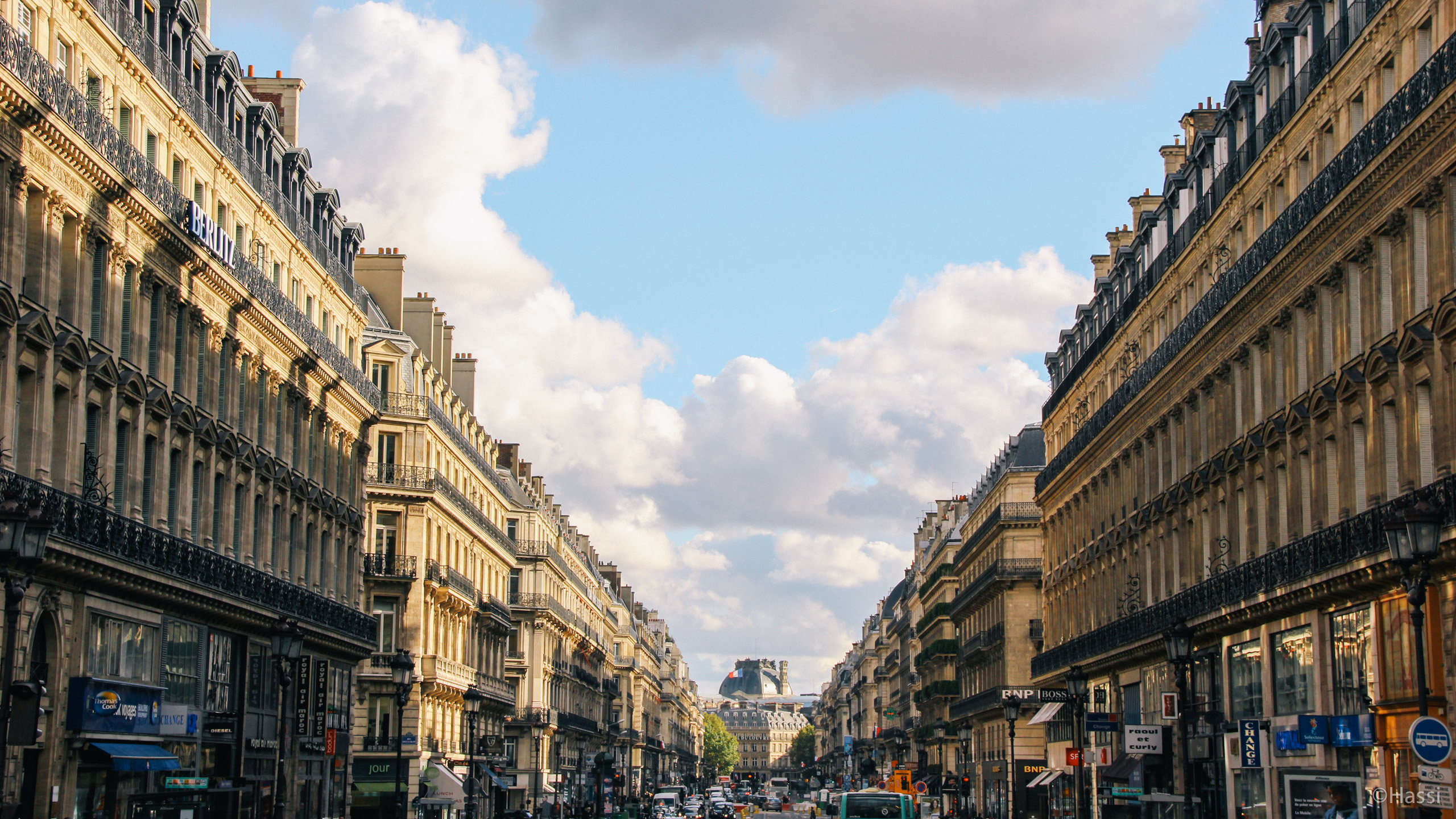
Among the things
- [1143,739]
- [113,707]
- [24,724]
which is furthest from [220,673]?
[1143,739]

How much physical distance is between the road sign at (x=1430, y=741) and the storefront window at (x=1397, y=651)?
1076cm

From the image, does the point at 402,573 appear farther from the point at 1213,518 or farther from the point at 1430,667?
the point at 1430,667

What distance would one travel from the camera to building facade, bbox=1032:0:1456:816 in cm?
3034

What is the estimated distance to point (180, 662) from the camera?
1497 inches

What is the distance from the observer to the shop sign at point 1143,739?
45469 millimetres

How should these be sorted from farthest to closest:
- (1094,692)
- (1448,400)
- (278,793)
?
(1094,692), (278,793), (1448,400)

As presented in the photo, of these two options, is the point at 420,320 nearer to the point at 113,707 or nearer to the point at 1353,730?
the point at 113,707

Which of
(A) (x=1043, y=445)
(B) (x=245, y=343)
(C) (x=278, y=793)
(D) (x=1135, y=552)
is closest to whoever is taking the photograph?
(C) (x=278, y=793)

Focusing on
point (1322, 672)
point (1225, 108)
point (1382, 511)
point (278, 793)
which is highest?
point (1225, 108)

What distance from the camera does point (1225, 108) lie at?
148ft

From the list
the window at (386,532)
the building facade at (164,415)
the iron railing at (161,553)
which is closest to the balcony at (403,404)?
the window at (386,532)

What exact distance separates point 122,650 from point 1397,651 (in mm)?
25147

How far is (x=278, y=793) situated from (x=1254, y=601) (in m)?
22.3

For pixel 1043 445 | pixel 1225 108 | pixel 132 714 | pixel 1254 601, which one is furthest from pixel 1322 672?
pixel 1043 445
